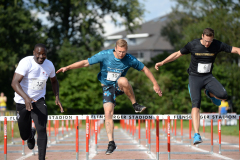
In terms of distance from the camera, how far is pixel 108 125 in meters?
7.05

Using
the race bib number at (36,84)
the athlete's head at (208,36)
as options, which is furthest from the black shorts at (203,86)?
the race bib number at (36,84)

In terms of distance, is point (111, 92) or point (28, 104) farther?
point (111, 92)

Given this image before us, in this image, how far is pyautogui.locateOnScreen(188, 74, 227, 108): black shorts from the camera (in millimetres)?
7348

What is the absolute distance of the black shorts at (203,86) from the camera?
24.1 feet

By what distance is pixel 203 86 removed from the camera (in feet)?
24.8

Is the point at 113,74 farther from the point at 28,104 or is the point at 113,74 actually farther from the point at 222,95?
the point at 222,95

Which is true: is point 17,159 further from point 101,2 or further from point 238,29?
point 238,29

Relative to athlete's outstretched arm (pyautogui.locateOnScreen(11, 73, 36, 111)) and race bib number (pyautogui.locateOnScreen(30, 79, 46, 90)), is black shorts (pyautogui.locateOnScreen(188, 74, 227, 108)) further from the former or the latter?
athlete's outstretched arm (pyautogui.locateOnScreen(11, 73, 36, 111))

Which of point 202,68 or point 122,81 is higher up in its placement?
point 202,68

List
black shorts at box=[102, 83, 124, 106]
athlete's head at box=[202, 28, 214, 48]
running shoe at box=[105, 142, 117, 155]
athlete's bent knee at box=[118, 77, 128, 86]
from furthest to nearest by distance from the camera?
1. black shorts at box=[102, 83, 124, 106]
2. athlete's head at box=[202, 28, 214, 48]
3. athlete's bent knee at box=[118, 77, 128, 86]
4. running shoe at box=[105, 142, 117, 155]

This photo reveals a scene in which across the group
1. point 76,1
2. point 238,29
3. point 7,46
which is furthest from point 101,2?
point 238,29

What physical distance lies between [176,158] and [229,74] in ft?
95.0

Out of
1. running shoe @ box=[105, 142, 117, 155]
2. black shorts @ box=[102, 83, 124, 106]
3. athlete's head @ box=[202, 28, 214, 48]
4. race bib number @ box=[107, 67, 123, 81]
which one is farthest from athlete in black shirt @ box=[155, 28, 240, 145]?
running shoe @ box=[105, 142, 117, 155]

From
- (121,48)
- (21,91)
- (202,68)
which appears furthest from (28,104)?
(202,68)
